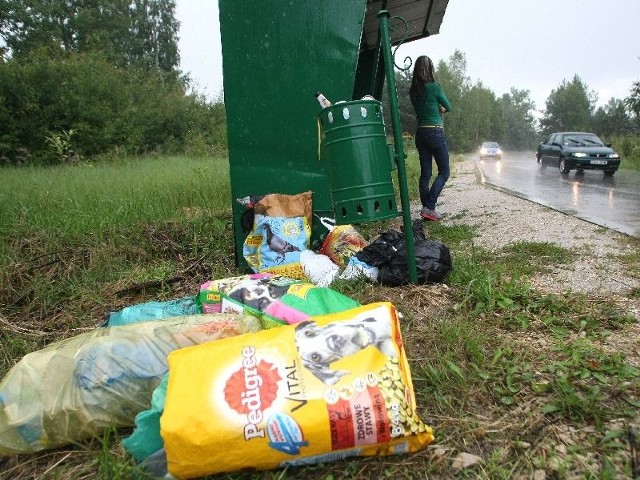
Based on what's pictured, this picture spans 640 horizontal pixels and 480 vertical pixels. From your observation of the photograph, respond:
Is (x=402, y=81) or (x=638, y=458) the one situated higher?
(x=402, y=81)

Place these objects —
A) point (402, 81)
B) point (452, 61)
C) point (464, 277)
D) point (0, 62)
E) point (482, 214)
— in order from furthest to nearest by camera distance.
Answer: point (452, 61), point (402, 81), point (0, 62), point (482, 214), point (464, 277)

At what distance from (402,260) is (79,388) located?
6.76 ft

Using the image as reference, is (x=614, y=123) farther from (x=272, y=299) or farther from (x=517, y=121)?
(x=272, y=299)

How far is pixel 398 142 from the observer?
297cm

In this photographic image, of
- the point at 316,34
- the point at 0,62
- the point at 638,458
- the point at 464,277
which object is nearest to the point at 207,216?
the point at 316,34

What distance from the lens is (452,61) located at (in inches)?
2901

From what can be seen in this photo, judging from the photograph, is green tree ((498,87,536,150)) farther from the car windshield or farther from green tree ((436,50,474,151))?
the car windshield

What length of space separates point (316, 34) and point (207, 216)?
6.46ft

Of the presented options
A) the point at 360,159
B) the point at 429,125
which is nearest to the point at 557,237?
the point at 429,125

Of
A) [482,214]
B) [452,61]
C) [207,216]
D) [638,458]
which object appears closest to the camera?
[638,458]

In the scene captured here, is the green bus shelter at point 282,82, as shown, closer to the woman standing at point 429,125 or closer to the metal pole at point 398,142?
the metal pole at point 398,142

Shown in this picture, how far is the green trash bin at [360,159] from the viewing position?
2869mm

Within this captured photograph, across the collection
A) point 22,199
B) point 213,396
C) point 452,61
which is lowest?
point 213,396

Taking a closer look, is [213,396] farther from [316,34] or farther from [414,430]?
[316,34]
